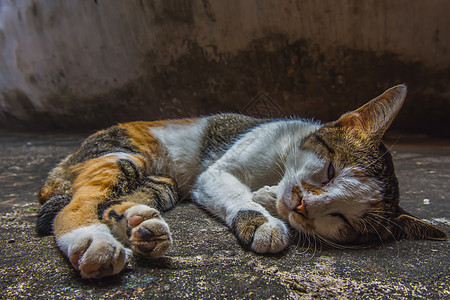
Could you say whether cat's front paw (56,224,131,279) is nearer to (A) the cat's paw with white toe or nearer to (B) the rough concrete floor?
(B) the rough concrete floor

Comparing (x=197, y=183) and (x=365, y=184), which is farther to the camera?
(x=197, y=183)

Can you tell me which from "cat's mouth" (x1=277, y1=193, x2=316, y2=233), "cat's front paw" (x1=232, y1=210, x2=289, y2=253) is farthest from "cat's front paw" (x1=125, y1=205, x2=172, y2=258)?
"cat's mouth" (x1=277, y1=193, x2=316, y2=233)

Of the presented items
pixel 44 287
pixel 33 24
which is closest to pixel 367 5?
pixel 44 287

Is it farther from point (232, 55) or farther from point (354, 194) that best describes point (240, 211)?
point (232, 55)

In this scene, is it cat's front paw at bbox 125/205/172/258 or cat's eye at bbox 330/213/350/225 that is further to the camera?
cat's eye at bbox 330/213/350/225

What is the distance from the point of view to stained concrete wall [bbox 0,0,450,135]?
3.20 meters

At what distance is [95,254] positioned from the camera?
3.13ft

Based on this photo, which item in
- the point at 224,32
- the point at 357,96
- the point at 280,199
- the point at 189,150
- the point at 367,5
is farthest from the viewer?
the point at 357,96

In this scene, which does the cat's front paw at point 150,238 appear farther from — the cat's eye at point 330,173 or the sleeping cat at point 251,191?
the cat's eye at point 330,173

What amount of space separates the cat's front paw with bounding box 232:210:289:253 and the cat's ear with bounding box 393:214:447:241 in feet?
1.56

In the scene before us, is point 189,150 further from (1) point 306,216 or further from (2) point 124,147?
(1) point 306,216

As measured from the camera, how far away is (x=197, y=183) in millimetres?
1907

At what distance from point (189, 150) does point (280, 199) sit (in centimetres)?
88

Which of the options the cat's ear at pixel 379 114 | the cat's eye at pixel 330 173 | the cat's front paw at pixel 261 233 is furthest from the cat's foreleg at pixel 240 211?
the cat's ear at pixel 379 114
